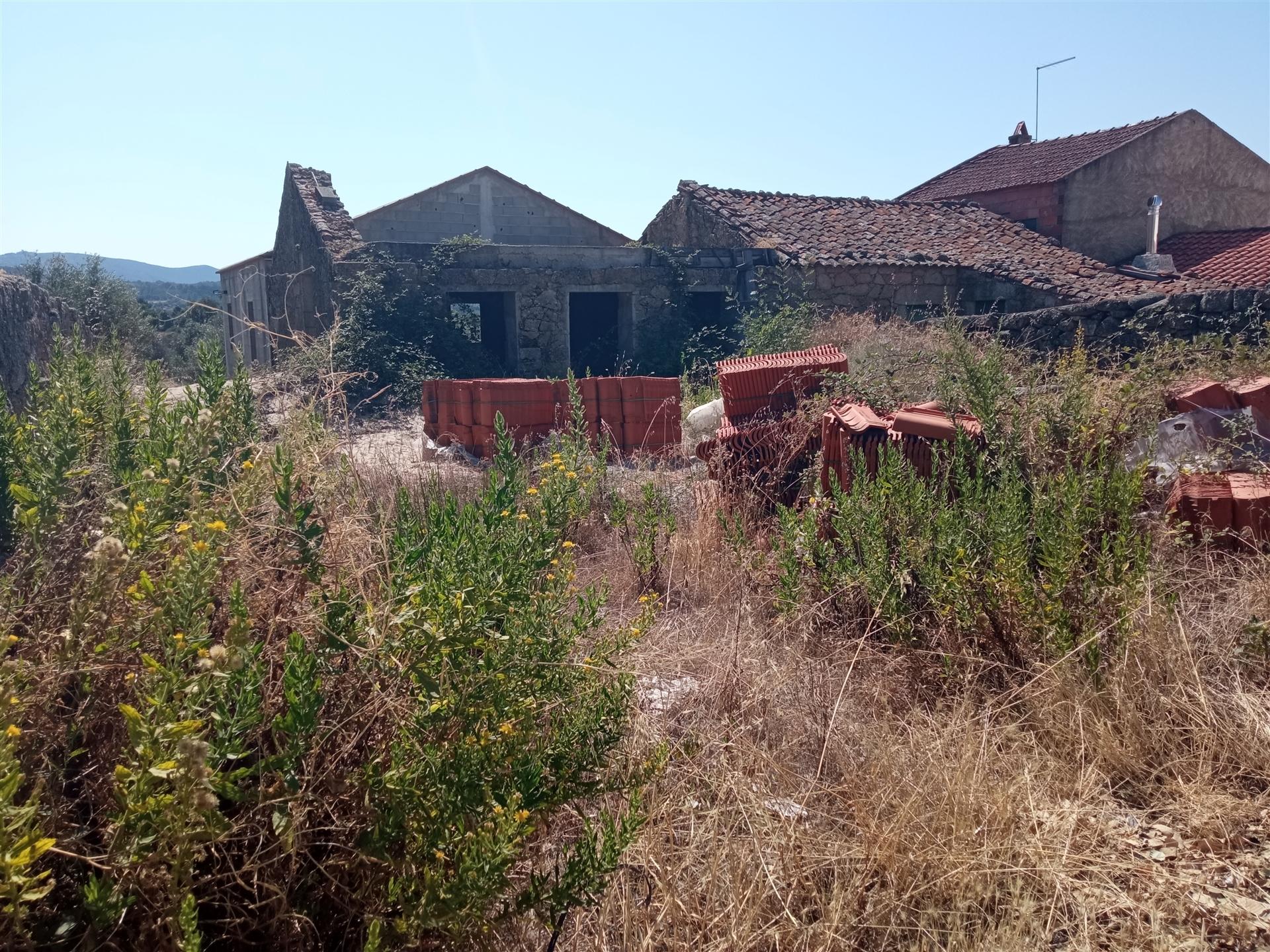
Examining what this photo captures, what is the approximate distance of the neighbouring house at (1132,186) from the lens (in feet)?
63.7

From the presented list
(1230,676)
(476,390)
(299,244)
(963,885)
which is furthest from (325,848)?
(299,244)

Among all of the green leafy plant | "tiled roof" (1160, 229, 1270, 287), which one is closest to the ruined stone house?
"tiled roof" (1160, 229, 1270, 287)

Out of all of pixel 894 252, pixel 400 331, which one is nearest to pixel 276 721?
pixel 400 331

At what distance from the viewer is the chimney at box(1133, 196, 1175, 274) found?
59.4 ft

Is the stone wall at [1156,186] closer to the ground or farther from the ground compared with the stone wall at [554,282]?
farther from the ground

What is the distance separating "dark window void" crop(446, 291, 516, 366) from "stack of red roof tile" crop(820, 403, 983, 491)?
10930 millimetres

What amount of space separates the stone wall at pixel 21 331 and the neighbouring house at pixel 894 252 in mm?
11799

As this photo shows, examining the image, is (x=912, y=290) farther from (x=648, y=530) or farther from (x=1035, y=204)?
(x=648, y=530)

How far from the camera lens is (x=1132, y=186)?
19.6 meters

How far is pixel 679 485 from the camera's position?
21.2 feet

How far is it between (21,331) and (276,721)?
409cm

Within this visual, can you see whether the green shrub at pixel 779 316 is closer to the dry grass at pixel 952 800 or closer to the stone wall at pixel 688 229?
the stone wall at pixel 688 229

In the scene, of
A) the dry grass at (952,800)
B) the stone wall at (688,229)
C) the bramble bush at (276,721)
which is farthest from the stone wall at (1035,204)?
the bramble bush at (276,721)

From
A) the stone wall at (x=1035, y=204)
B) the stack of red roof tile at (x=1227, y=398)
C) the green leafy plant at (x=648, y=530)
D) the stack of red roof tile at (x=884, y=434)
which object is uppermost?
the stone wall at (x=1035, y=204)
